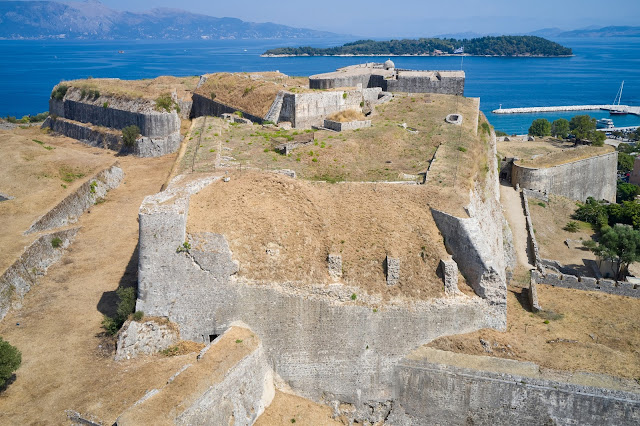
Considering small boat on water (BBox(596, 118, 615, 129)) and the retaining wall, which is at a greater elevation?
the retaining wall

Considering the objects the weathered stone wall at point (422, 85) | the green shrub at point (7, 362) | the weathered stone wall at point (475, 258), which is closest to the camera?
the green shrub at point (7, 362)

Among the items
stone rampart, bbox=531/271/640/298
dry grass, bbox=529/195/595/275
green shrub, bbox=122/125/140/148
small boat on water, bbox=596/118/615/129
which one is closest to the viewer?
stone rampart, bbox=531/271/640/298

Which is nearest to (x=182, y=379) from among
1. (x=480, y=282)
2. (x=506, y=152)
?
(x=480, y=282)

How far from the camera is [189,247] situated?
18.5 m

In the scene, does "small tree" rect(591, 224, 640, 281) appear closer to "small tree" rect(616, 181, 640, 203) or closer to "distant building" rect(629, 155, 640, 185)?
"small tree" rect(616, 181, 640, 203)

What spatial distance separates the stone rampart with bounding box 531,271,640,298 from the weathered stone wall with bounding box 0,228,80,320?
22.3m

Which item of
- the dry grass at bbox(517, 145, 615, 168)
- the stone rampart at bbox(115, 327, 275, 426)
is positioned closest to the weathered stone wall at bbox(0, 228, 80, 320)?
the stone rampart at bbox(115, 327, 275, 426)

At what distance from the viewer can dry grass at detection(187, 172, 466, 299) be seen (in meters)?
19.2

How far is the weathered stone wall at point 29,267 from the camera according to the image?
21.9 m

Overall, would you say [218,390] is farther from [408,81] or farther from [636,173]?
[636,173]

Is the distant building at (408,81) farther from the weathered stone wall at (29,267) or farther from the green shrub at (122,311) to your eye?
the green shrub at (122,311)

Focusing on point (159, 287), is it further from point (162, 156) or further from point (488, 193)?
point (162, 156)

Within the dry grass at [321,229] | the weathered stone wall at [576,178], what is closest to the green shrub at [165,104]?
the dry grass at [321,229]

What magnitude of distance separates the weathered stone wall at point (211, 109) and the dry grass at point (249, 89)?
0.32 meters
